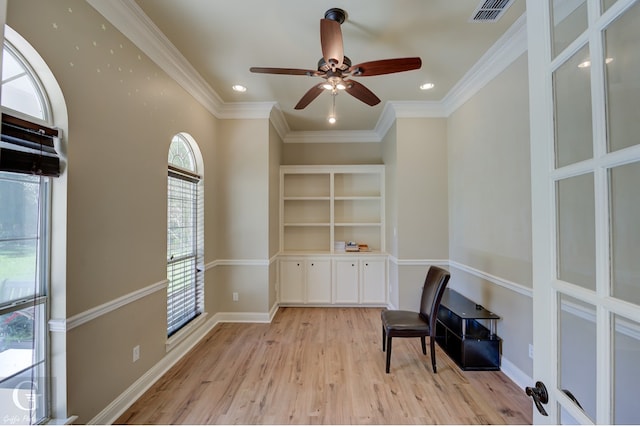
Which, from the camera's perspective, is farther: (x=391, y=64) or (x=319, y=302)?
(x=319, y=302)

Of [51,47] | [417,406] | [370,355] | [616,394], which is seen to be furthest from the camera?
[370,355]

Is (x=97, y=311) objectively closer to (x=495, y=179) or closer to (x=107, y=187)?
(x=107, y=187)

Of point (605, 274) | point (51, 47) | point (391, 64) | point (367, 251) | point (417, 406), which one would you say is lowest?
point (417, 406)

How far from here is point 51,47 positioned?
4.94 ft

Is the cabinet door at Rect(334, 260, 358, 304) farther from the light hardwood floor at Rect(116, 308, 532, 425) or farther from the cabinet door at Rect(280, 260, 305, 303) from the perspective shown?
the light hardwood floor at Rect(116, 308, 532, 425)

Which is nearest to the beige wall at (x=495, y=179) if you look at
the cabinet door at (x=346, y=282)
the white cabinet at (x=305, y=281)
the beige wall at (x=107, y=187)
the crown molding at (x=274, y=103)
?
the crown molding at (x=274, y=103)

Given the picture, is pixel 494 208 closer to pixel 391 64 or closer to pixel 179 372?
pixel 391 64

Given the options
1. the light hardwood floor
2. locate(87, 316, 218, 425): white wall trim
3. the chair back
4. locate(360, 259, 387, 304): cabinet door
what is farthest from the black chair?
locate(87, 316, 218, 425): white wall trim

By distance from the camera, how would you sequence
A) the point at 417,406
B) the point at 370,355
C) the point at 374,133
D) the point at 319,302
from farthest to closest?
the point at 374,133 → the point at 319,302 → the point at 370,355 → the point at 417,406

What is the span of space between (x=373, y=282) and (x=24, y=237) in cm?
387

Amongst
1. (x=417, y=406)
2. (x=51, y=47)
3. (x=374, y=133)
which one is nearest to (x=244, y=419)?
(x=417, y=406)

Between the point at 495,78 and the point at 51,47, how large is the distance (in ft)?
11.1

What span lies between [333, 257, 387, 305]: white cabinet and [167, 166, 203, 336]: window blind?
2067 mm

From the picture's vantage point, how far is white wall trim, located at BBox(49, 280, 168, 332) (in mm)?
1569
